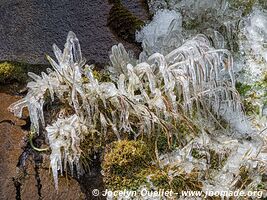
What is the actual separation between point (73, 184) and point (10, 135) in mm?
392

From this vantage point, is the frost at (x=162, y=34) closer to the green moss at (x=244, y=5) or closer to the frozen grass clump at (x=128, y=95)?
the frozen grass clump at (x=128, y=95)

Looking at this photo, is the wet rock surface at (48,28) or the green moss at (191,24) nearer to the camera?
the wet rock surface at (48,28)

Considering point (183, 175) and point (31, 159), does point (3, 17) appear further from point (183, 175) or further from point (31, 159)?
point (183, 175)

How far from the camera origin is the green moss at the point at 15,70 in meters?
2.59

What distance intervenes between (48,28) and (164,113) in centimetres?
85

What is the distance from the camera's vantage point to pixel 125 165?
92.4 inches

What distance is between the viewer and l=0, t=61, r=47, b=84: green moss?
8.50ft

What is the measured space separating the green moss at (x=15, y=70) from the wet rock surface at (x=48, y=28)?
0.14ft

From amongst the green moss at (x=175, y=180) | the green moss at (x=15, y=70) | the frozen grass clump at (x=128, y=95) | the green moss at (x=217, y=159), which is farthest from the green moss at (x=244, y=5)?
the green moss at (x=15, y=70)

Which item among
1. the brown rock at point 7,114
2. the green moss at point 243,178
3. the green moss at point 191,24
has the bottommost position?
the green moss at point 243,178

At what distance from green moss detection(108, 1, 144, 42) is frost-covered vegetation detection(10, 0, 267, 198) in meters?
0.13

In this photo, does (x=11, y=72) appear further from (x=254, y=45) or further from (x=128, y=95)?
(x=254, y=45)

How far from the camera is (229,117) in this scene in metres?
2.65

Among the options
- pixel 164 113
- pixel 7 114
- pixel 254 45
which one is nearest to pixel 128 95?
pixel 164 113
